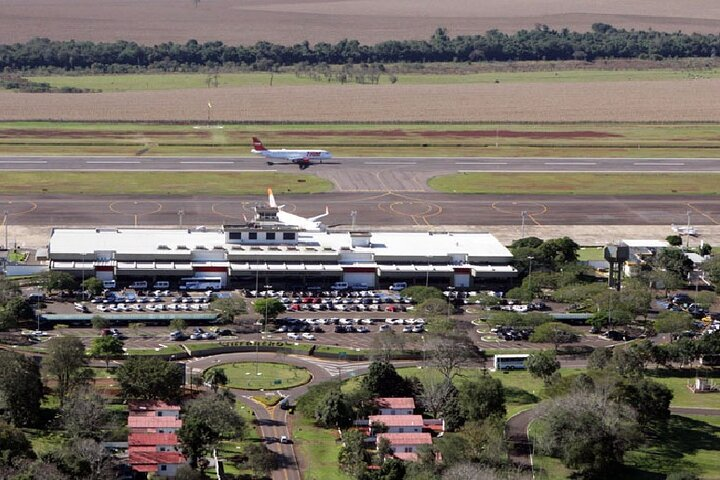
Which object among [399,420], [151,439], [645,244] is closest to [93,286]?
[151,439]

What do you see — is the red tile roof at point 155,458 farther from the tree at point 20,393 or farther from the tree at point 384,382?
the tree at point 384,382

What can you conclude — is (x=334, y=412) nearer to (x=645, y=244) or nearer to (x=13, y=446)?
(x=13, y=446)

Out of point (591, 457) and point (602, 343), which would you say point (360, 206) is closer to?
point (602, 343)

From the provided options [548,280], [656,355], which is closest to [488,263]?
[548,280]

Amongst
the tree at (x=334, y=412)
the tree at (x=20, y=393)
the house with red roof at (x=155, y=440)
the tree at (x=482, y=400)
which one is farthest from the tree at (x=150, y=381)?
the tree at (x=482, y=400)

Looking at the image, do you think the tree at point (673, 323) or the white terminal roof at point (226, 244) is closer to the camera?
the tree at point (673, 323)

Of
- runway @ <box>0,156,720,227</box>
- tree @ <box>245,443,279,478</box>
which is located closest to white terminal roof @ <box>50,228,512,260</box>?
runway @ <box>0,156,720,227</box>
